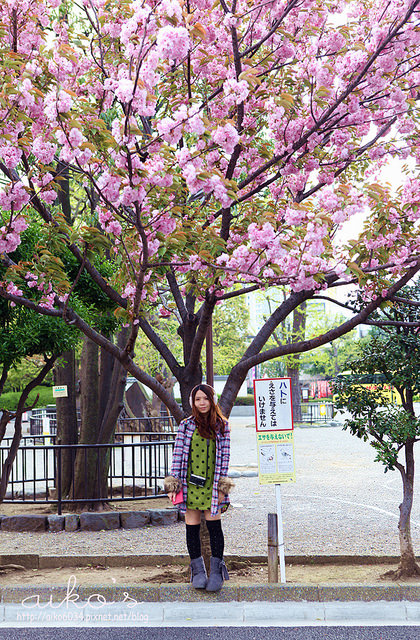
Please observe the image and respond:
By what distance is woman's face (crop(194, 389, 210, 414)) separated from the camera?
5488mm

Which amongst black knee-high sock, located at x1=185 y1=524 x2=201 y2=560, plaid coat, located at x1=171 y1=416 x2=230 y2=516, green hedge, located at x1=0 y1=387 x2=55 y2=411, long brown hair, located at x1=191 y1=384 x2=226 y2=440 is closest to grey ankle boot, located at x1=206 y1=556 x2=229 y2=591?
black knee-high sock, located at x1=185 y1=524 x2=201 y2=560

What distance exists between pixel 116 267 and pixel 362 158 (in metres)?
3.31

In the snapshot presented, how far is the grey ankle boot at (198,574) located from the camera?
5.37 metres

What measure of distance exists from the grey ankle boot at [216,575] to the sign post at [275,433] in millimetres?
884

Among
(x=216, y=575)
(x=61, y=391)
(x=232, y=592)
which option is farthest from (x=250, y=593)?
(x=61, y=391)

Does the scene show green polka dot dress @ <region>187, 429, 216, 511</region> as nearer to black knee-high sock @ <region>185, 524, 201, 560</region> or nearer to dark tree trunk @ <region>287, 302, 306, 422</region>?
black knee-high sock @ <region>185, 524, 201, 560</region>

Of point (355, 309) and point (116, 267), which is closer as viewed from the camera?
point (355, 309)

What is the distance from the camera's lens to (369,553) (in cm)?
682

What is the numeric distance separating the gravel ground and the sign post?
147 centimetres

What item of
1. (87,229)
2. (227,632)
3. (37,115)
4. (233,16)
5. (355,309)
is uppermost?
(233,16)

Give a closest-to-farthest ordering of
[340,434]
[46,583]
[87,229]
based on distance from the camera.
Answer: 1. [87,229]
2. [46,583]
3. [340,434]

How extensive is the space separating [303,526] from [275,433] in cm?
318

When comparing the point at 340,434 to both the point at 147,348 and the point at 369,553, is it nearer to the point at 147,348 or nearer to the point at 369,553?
the point at 147,348

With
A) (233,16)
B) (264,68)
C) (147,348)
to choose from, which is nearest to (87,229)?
(233,16)
